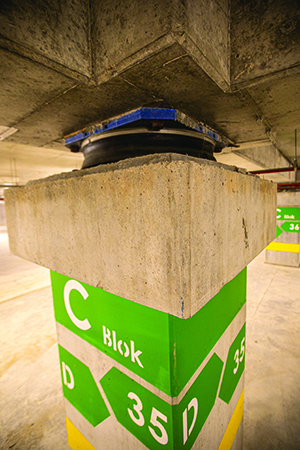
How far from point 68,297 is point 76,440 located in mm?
1469

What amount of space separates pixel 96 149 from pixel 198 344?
1392 mm

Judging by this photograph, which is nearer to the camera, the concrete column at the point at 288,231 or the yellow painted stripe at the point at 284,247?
the concrete column at the point at 288,231

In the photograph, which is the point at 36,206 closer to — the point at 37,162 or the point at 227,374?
the point at 227,374

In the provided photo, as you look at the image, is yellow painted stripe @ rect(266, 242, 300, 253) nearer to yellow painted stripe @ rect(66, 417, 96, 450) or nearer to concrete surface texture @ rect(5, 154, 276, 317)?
concrete surface texture @ rect(5, 154, 276, 317)

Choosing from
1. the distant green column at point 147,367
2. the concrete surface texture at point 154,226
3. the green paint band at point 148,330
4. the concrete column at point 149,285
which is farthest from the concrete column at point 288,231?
the concrete surface texture at point 154,226

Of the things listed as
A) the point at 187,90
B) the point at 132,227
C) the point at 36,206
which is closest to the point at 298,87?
the point at 187,90

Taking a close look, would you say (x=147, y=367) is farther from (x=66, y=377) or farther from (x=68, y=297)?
(x=66, y=377)

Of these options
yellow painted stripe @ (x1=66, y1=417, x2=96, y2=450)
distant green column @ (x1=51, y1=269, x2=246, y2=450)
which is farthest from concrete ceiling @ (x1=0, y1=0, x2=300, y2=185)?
yellow painted stripe @ (x1=66, y1=417, x2=96, y2=450)

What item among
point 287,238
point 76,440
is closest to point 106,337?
point 76,440

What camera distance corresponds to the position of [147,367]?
3.87 feet

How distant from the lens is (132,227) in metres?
0.87

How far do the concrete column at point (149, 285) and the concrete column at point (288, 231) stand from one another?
7076 mm

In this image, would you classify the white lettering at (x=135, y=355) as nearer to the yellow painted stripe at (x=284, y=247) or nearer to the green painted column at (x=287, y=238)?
the green painted column at (x=287, y=238)

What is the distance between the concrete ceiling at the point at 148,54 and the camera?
2.44 ft
